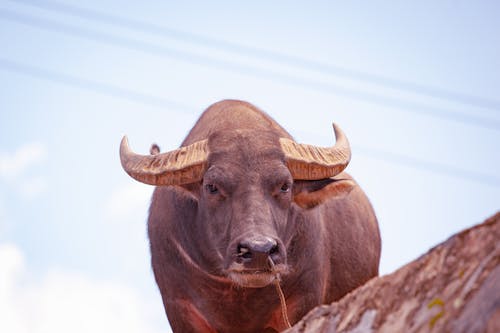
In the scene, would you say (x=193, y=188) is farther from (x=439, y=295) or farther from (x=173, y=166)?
(x=439, y=295)

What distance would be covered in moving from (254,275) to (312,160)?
1.68m

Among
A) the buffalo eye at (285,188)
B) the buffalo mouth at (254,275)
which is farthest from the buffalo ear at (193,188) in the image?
the buffalo mouth at (254,275)

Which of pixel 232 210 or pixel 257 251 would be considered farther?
pixel 232 210

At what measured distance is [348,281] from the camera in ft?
33.4

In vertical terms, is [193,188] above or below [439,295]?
above

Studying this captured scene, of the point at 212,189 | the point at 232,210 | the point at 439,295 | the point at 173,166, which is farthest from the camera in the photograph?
the point at 173,166

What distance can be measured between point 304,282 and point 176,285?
1244 millimetres

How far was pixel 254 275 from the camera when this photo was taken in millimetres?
7492

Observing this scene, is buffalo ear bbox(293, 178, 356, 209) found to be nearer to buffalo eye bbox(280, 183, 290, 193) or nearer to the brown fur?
the brown fur

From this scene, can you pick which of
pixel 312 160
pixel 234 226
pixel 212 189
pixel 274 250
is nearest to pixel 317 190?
pixel 312 160

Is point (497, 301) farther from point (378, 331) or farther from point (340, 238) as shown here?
point (340, 238)

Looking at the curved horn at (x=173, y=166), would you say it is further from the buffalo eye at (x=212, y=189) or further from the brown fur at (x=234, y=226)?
the buffalo eye at (x=212, y=189)

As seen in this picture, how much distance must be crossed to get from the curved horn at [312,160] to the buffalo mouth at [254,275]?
1399mm

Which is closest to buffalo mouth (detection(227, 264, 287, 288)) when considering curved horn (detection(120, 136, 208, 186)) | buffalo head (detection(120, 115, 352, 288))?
buffalo head (detection(120, 115, 352, 288))
